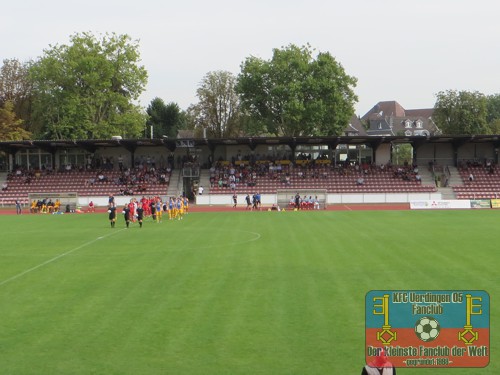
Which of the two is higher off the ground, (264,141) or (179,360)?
(264,141)

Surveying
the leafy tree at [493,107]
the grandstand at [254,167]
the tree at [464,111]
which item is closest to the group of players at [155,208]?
the grandstand at [254,167]

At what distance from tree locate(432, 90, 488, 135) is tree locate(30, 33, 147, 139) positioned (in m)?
47.0

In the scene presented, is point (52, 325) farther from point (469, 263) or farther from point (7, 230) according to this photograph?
point (7, 230)

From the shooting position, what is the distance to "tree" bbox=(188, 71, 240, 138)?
87.0 metres

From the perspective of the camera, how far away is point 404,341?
8938 millimetres

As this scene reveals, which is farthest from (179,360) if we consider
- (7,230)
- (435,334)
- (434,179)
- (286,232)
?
Answer: (434,179)

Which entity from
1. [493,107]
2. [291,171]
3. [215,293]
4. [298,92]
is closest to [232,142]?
[291,171]

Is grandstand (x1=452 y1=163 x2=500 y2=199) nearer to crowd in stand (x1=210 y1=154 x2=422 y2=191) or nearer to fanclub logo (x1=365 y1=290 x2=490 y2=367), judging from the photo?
crowd in stand (x1=210 y1=154 x2=422 y2=191)

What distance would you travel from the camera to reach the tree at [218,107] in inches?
3425

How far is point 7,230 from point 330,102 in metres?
49.2

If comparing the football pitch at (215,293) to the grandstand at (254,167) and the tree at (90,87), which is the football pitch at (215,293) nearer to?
the grandstand at (254,167)

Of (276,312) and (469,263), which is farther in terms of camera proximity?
(469,263)

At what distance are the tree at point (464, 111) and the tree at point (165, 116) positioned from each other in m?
46.5

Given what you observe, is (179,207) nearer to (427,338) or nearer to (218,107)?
(427,338)
